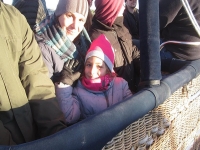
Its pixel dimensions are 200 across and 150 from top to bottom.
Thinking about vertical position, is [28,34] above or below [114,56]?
above

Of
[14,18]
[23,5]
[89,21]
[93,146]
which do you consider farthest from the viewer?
[89,21]

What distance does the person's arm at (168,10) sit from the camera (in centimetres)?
202

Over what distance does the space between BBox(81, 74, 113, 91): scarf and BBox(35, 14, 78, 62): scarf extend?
0.55 ft

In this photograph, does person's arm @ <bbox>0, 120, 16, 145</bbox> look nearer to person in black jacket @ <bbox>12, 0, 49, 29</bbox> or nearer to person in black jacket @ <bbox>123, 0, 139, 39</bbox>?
person in black jacket @ <bbox>12, 0, 49, 29</bbox>

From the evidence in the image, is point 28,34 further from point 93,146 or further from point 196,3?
point 196,3

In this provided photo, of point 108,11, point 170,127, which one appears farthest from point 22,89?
point 108,11

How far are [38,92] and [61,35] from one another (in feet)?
1.47

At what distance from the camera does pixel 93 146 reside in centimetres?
95

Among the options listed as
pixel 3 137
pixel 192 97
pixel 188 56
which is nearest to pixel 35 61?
pixel 3 137

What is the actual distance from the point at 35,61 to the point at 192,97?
1070mm

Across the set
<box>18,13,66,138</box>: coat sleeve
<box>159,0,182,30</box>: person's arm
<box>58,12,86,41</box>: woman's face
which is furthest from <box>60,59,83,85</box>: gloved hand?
<box>159,0,182,30</box>: person's arm

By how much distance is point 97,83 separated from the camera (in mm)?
1632

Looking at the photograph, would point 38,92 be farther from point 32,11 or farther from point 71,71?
point 32,11

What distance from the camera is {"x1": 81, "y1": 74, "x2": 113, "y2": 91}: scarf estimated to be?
1617 millimetres
